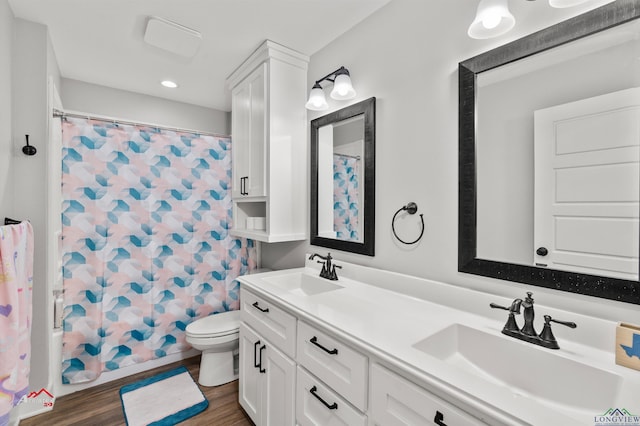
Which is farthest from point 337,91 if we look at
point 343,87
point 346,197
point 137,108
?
point 137,108

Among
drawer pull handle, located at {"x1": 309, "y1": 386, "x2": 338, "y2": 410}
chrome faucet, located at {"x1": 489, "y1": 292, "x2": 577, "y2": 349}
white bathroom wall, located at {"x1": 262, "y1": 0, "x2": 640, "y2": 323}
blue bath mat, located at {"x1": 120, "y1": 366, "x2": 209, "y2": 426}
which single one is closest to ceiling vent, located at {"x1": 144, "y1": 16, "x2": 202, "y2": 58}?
white bathroom wall, located at {"x1": 262, "y1": 0, "x2": 640, "y2": 323}

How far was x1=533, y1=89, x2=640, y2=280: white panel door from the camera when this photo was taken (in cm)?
86

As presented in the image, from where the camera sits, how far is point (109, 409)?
1.92 m

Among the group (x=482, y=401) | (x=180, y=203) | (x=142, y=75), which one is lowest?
(x=482, y=401)

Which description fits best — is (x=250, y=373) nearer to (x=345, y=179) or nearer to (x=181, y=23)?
(x=345, y=179)

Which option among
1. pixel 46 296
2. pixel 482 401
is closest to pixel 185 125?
pixel 46 296

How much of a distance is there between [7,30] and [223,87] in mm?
1401

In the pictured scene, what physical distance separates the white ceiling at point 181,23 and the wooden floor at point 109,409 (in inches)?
96.0

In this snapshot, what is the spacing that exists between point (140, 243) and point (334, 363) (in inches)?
76.7

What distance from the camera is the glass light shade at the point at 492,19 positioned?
1031 millimetres

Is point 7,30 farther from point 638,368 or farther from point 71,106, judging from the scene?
point 638,368

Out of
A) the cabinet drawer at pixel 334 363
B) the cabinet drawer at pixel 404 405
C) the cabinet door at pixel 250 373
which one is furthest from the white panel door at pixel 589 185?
the cabinet door at pixel 250 373

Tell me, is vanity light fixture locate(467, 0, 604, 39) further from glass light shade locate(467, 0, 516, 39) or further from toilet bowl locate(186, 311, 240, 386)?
toilet bowl locate(186, 311, 240, 386)

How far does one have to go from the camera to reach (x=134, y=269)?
90.4 inches
